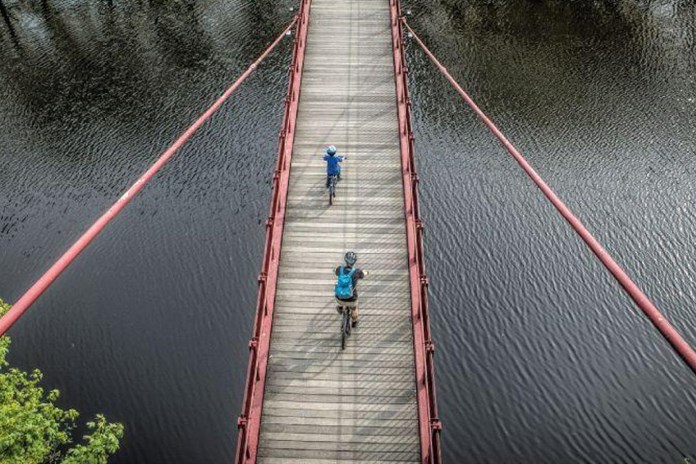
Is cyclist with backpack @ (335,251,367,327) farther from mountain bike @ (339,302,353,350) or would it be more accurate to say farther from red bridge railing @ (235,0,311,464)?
red bridge railing @ (235,0,311,464)

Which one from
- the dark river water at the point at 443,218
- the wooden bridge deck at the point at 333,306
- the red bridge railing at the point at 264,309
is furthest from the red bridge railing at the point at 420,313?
the dark river water at the point at 443,218

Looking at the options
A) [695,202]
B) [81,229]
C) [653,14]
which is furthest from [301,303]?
[653,14]

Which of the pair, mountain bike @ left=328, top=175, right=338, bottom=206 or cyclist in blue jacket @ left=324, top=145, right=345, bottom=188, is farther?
mountain bike @ left=328, top=175, right=338, bottom=206

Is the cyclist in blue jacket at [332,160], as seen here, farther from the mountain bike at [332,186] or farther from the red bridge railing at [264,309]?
the red bridge railing at [264,309]

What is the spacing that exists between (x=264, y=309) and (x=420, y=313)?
12.8 ft

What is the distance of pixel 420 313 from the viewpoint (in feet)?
43.9

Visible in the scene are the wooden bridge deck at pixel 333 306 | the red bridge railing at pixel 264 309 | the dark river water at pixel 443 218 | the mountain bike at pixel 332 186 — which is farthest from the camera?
the dark river water at pixel 443 218

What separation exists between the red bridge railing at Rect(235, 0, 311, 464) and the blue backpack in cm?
199

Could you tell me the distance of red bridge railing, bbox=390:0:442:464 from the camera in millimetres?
11391

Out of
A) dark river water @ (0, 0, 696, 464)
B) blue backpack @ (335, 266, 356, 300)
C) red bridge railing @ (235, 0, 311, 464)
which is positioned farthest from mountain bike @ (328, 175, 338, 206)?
dark river water @ (0, 0, 696, 464)

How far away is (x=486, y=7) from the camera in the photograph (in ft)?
143

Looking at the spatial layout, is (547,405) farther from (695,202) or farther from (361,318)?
(695,202)

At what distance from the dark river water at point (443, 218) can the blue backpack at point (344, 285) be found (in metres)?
9.99

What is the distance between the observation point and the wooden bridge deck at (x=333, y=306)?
11.9 m
